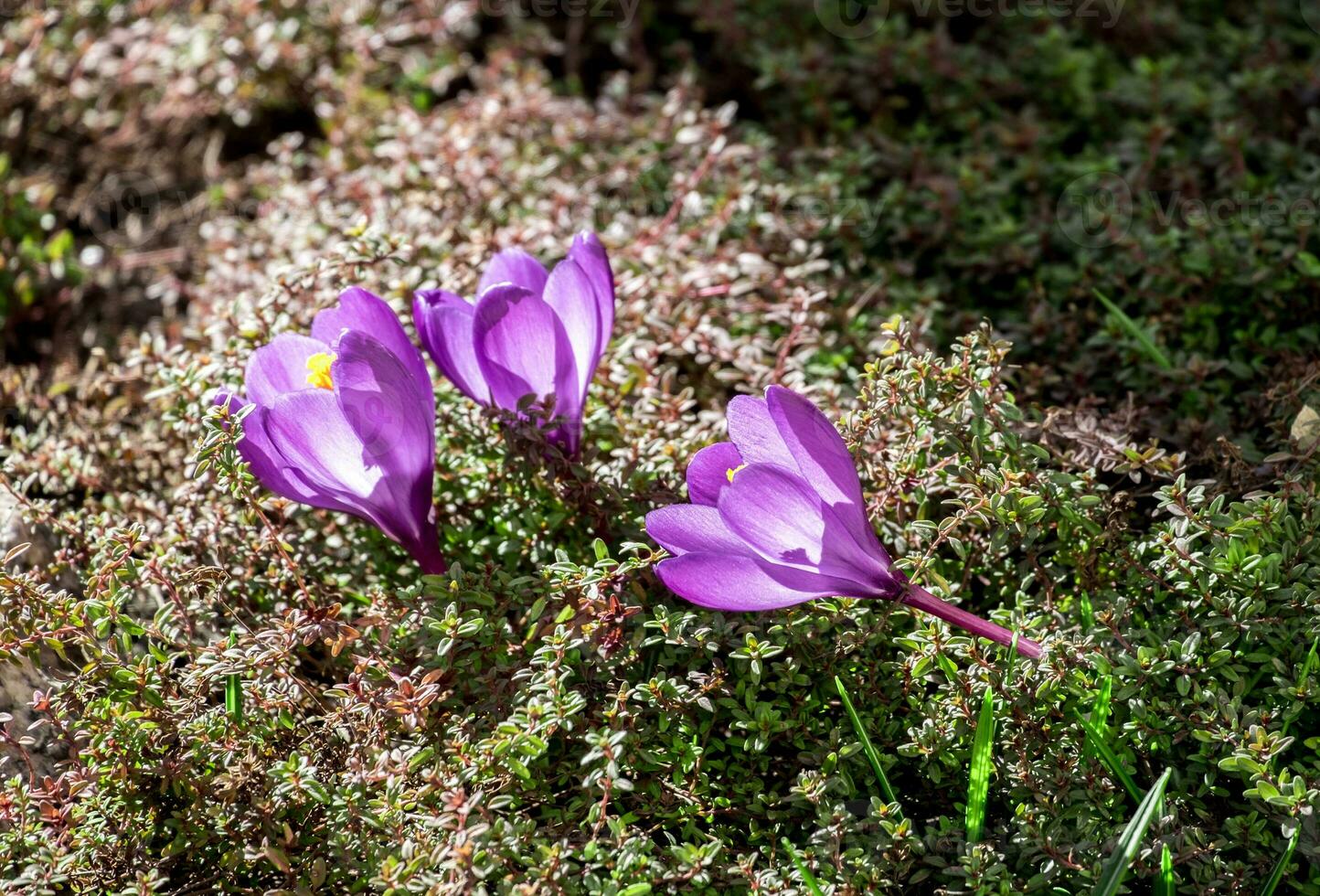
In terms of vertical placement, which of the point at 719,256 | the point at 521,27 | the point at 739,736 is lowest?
the point at 739,736

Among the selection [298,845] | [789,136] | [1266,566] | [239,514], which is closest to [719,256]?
[789,136]

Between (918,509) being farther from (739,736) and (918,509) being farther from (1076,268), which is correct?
(1076,268)

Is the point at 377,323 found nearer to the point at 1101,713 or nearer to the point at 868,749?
the point at 868,749

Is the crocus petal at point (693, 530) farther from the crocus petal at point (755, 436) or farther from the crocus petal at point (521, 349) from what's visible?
the crocus petal at point (521, 349)

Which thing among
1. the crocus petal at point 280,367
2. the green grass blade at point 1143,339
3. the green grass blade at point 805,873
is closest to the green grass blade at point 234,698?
the crocus petal at point 280,367

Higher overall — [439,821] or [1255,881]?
[439,821]

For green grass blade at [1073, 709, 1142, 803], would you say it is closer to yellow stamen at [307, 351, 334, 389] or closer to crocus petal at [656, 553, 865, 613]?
crocus petal at [656, 553, 865, 613]

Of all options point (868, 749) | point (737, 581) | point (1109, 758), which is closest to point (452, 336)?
point (737, 581)
